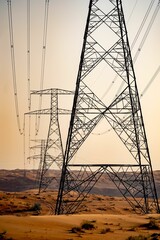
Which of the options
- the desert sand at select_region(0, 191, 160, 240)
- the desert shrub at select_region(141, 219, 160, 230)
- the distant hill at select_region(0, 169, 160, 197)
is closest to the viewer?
the desert sand at select_region(0, 191, 160, 240)

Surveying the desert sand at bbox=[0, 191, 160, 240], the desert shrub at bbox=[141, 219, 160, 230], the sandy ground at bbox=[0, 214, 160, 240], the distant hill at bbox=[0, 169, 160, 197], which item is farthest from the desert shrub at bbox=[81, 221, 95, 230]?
the distant hill at bbox=[0, 169, 160, 197]

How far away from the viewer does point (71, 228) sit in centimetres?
1658

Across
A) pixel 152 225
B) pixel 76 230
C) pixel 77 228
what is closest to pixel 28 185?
pixel 152 225

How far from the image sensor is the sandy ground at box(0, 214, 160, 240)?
46.4 ft

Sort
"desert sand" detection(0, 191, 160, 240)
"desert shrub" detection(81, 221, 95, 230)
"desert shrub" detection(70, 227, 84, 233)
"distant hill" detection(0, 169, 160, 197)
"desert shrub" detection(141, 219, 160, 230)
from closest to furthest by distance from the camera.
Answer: "desert sand" detection(0, 191, 160, 240)
"desert shrub" detection(70, 227, 84, 233)
"desert shrub" detection(81, 221, 95, 230)
"desert shrub" detection(141, 219, 160, 230)
"distant hill" detection(0, 169, 160, 197)

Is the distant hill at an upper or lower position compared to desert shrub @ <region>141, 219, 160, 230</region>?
upper

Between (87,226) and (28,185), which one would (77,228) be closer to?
(87,226)

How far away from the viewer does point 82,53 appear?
23.0m

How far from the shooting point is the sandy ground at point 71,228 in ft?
46.4

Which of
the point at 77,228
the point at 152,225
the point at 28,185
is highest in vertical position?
the point at 28,185

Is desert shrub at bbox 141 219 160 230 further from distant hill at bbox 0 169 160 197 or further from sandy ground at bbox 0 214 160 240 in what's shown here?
distant hill at bbox 0 169 160 197

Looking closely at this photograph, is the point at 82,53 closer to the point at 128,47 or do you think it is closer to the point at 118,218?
the point at 128,47

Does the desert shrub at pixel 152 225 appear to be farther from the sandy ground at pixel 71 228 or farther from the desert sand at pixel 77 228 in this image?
the sandy ground at pixel 71 228

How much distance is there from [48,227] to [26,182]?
74.0 metres
